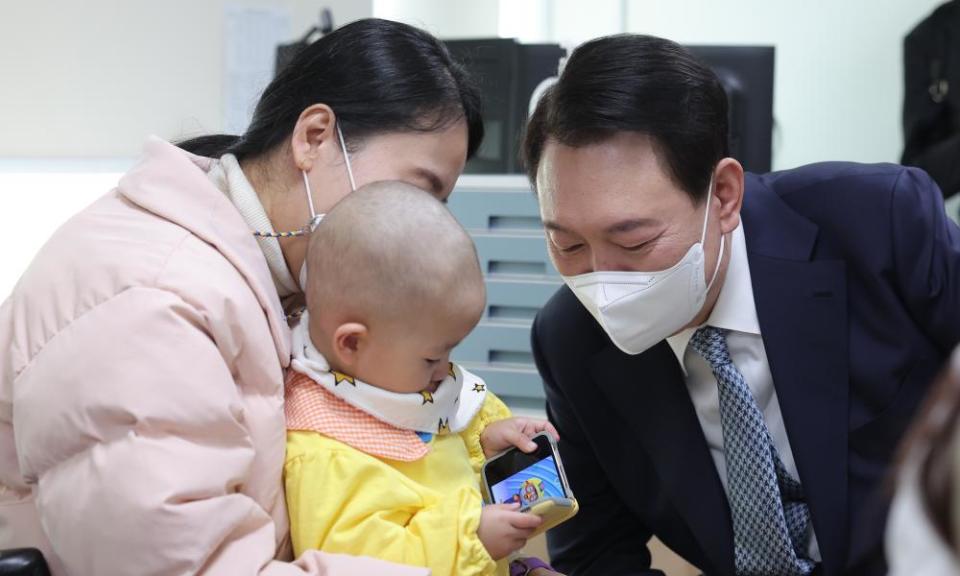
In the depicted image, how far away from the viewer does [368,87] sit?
122 cm

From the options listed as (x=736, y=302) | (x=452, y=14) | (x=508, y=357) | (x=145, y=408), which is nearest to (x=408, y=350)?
(x=145, y=408)

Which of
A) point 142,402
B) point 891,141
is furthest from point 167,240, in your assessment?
point 891,141

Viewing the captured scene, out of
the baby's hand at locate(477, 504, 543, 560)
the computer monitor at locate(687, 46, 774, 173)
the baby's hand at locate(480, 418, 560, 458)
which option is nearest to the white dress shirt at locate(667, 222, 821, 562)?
the baby's hand at locate(480, 418, 560, 458)

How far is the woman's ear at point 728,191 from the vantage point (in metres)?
1.38

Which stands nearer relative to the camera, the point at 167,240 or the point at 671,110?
the point at 167,240

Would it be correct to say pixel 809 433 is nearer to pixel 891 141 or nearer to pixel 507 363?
pixel 507 363

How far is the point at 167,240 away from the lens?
3.35 ft

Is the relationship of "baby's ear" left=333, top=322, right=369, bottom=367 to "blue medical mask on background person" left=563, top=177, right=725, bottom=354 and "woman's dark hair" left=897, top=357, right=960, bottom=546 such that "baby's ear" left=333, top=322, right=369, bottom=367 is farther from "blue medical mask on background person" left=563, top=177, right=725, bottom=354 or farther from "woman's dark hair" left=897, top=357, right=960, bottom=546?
"woman's dark hair" left=897, top=357, right=960, bottom=546

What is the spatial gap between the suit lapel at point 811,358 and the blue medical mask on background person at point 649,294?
0.10m

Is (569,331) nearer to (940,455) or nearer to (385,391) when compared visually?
(385,391)

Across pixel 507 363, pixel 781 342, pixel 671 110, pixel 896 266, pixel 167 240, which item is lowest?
pixel 507 363

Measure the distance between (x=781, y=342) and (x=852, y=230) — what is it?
7.5 inches

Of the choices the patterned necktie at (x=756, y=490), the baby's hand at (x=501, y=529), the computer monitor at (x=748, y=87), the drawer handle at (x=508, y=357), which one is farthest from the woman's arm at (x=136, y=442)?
the computer monitor at (x=748, y=87)

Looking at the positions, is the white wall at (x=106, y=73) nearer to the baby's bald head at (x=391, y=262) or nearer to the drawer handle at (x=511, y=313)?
the drawer handle at (x=511, y=313)
